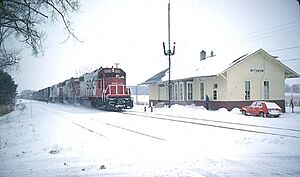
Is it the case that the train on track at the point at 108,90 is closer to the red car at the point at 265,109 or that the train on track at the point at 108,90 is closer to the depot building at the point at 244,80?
the depot building at the point at 244,80

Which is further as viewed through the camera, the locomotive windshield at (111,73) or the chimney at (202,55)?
the chimney at (202,55)

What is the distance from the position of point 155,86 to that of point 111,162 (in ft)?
130

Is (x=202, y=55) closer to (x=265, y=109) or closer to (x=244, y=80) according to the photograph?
(x=244, y=80)

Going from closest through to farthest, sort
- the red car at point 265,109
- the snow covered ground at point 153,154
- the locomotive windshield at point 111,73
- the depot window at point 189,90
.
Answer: the snow covered ground at point 153,154
the red car at point 265,109
the locomotive windshield at point 111,73
the depot window at point 189,90

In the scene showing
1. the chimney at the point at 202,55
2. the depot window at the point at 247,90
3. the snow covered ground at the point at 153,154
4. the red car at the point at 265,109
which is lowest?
the snow covered ground at the point at 153,154

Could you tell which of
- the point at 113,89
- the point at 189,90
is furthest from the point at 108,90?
the point at 189,90

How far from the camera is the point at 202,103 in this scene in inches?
1447

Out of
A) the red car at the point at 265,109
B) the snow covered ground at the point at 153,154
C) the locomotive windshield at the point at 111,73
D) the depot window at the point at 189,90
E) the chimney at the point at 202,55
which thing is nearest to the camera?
the snow covered ground at the point at 153,154

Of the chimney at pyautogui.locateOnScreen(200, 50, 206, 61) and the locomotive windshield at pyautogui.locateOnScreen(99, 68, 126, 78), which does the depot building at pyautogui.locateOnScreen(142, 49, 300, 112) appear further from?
the chimney at pyautogui.locateOnScreen(200, 50, 206, 61)

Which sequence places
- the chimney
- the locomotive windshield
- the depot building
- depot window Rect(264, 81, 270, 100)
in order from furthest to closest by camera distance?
the chimney → the locomotive windshield → depot window Rect(264, 81, 270, 100) → the depot building

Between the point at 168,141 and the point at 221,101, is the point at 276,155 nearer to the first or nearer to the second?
the point at 168,141

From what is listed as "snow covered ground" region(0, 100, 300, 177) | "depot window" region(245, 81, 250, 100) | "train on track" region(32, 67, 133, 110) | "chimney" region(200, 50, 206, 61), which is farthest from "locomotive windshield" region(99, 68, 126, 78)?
"snow covered ground" region(0, 100, 300, 177)

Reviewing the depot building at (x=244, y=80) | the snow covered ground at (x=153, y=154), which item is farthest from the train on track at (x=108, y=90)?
the snow covered ground at (x=153, y=154)

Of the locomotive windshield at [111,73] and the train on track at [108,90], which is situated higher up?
the locomotive windshield at [111,73]
